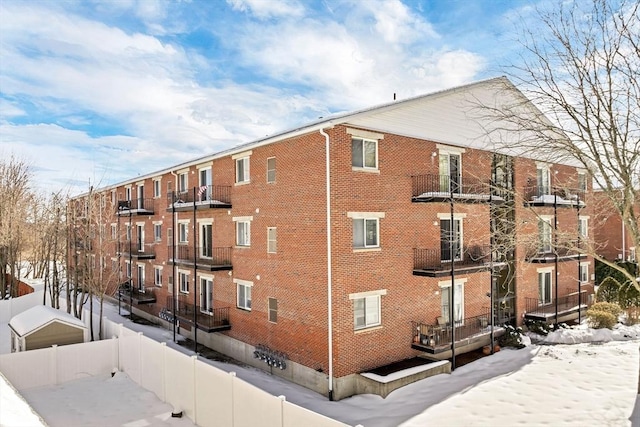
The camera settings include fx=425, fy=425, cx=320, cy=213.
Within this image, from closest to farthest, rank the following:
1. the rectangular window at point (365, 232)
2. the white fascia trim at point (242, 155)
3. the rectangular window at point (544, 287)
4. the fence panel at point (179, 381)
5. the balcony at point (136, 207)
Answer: the fence panel at point (179, 381) → the rectangular window at point (365, 232) → the white fascia trim at point (242, 155) → the rectangular window at point (544, 287) → the balcony at point (136, 207)

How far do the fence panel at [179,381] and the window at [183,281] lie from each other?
1032 cm

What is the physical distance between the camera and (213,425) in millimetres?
11492

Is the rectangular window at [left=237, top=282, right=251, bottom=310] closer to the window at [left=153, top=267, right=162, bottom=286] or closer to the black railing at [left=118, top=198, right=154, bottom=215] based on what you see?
the window at [left=153, top=267, right=162, bottom=286]

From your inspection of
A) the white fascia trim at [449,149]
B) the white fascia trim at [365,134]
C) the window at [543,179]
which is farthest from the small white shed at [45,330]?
the window at [543,179]

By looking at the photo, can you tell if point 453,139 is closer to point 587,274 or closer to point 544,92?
point 544,92

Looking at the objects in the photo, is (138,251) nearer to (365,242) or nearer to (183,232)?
(183,232)

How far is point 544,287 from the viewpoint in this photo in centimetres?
2280

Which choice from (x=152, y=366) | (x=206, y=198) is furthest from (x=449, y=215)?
(x=152, y=366)

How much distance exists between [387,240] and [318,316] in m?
3.78

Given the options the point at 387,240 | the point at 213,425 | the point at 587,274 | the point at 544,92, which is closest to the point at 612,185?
the point at 544,92

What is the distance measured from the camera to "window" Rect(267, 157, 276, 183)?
17594 millimetres

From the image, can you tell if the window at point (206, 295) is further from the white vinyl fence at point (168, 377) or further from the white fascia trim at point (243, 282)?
the white vinyl fence at point (168, 377)

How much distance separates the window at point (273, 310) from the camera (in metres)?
17.1

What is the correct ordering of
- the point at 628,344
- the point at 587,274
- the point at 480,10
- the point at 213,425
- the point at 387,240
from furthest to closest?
the point at 587,274
the point at 628,344
the point at 387,240
the point at 480,10
the point at 213,425
